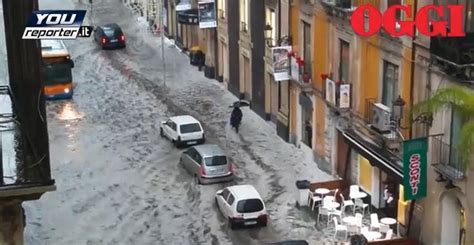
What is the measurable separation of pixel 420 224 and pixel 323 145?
9.15 metres

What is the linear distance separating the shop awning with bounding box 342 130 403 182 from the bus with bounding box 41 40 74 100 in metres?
21.4

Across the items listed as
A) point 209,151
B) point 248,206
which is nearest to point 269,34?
point 209,151

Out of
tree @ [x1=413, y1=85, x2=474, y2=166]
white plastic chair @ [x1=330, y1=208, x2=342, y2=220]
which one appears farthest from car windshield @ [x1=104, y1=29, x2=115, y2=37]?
tree @ [x1=413, y1=85, x2=474, y2=166]

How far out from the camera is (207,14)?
2095 inches

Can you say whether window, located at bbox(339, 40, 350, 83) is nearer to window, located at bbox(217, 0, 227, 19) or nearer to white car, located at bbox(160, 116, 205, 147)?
white car, located at bbox(160, 116, 205, 147)

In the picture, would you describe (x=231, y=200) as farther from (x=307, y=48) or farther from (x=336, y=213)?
(x=307, y=48)

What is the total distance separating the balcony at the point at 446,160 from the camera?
1024 inches

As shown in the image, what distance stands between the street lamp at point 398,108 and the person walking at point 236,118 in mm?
15225

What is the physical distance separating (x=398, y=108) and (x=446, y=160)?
310 centimetres

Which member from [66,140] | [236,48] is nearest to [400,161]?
[66,140]

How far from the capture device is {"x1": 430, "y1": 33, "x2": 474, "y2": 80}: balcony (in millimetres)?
24797

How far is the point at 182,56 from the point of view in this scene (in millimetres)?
62938

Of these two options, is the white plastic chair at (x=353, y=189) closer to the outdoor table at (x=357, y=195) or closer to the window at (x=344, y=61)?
the outdoor table at (x=357, y=195)

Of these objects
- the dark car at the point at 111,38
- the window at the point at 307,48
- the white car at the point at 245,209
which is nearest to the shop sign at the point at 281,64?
the window at the point at 307,48
